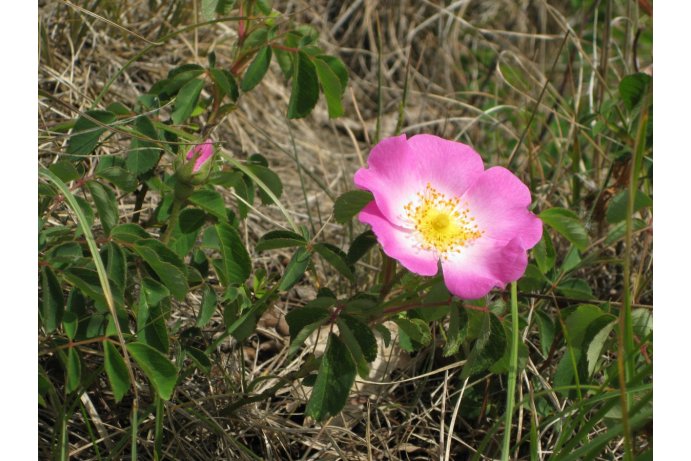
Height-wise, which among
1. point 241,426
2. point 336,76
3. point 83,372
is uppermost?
point 336,76

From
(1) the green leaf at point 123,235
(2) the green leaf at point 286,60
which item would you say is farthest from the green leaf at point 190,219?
(2) the green leaf at point 286,60

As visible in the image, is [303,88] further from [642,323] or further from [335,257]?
[642,323]

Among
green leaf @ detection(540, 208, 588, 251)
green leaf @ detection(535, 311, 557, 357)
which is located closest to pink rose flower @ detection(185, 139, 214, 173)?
green leaf @ detection(540, 208, 588, 251)

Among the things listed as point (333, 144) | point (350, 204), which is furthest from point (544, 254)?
point (333, 144)

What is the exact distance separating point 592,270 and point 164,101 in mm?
1118

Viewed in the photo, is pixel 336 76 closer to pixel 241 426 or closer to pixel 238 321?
pixel 238 321

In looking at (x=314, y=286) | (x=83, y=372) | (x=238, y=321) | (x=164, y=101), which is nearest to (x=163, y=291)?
(x=238, y=321)

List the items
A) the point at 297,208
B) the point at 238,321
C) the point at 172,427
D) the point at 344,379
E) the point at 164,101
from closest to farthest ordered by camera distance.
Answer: the point at 344,379, the point at 238,321, the point at 172,427, the point at 164,101, the point at 297,208

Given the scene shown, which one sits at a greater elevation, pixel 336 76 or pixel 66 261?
pixel 336 76

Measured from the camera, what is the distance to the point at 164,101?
5.76 feet

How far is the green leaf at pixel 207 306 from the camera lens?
152cm

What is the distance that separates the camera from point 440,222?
149 cm

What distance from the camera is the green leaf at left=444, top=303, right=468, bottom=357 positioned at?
1394mm

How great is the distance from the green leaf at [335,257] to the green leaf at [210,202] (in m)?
0.21
